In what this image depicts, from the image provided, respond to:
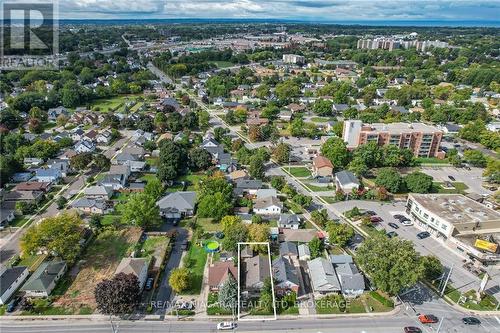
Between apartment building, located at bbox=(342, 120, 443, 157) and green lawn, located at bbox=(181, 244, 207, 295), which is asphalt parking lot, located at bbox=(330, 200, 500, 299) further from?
green lawn, located at bbox=(181, 244, 207, 295)

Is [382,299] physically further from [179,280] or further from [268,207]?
[179,280]

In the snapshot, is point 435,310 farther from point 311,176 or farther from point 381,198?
point 311,176

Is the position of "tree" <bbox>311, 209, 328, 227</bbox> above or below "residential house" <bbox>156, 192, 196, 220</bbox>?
above

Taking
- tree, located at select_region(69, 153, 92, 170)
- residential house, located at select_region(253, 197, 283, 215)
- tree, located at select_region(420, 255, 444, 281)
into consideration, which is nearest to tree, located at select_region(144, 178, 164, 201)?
residential house, located at select_region(253, 197, 283, 215)

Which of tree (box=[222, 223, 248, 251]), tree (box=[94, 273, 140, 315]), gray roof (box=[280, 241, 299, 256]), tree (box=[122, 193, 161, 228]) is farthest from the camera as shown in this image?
tree (box=[122, 193, 161, 228])

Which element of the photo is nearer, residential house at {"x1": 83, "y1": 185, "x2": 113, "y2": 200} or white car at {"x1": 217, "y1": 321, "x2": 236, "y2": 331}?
white car at {"x1": 217, "y1": 321, "x2": 236, "y2": 331}

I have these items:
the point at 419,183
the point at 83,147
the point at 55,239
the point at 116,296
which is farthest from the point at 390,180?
the point at 83,147

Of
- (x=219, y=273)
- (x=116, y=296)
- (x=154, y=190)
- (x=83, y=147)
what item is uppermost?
(x=154, y=190)
